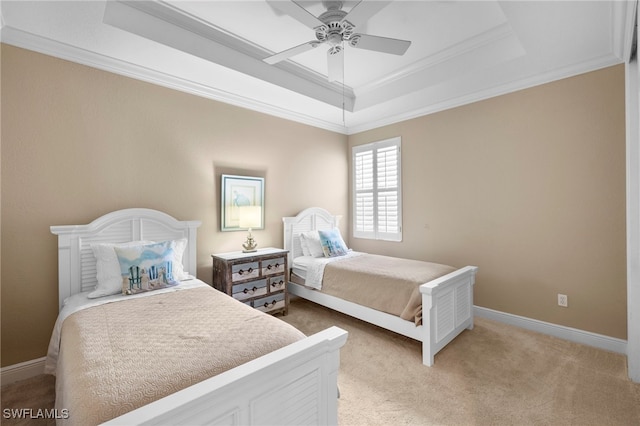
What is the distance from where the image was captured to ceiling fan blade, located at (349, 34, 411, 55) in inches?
84.5

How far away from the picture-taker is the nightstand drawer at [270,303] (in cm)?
319

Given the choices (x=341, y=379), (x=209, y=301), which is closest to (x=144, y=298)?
(x=209, y=301)

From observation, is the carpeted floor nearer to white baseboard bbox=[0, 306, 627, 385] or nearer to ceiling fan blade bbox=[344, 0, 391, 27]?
white baseboard bbox=[0, 306, 627, 385]

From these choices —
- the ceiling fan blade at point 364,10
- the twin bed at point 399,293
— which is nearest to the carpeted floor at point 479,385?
the twin bed at point 399,293

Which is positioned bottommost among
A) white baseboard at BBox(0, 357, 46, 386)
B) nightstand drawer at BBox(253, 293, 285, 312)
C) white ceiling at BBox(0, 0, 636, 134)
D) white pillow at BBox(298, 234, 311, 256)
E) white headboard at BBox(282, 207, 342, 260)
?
white baseboard at BBox(0, 357, 46, 386)

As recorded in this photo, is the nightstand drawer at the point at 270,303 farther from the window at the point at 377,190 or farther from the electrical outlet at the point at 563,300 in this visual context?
the electrical outlet at the point at 563,300

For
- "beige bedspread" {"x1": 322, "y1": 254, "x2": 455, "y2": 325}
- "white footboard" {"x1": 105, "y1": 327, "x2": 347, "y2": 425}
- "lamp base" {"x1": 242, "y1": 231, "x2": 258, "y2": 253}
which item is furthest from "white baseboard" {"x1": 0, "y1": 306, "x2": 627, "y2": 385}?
"white footboard" {"x1": 105, "y1": 327, "x2": 347, "y2": 425}

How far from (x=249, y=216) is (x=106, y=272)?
57.3 inches

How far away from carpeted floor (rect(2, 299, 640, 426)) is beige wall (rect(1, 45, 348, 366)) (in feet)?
2.62

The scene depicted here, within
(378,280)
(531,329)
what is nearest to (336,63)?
(378,280)

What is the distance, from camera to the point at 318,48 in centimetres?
289

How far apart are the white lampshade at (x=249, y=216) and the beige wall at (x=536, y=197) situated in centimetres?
216

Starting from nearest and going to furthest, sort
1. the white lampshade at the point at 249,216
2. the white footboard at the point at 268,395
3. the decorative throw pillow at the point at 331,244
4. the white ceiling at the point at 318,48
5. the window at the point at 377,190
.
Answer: the white footboard at the point at 268,395 → the white ceiling at the point at 318,48 → the white lampshade at the point at 249,216 → the decorative throw pillow at the point at 331,244 → the window at the point at 377,190

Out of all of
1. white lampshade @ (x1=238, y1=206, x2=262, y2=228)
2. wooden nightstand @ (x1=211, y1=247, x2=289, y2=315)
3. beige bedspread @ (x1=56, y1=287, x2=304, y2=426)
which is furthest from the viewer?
white lampshade @ (x1=238, y1=206, x2=262, y2=228)
